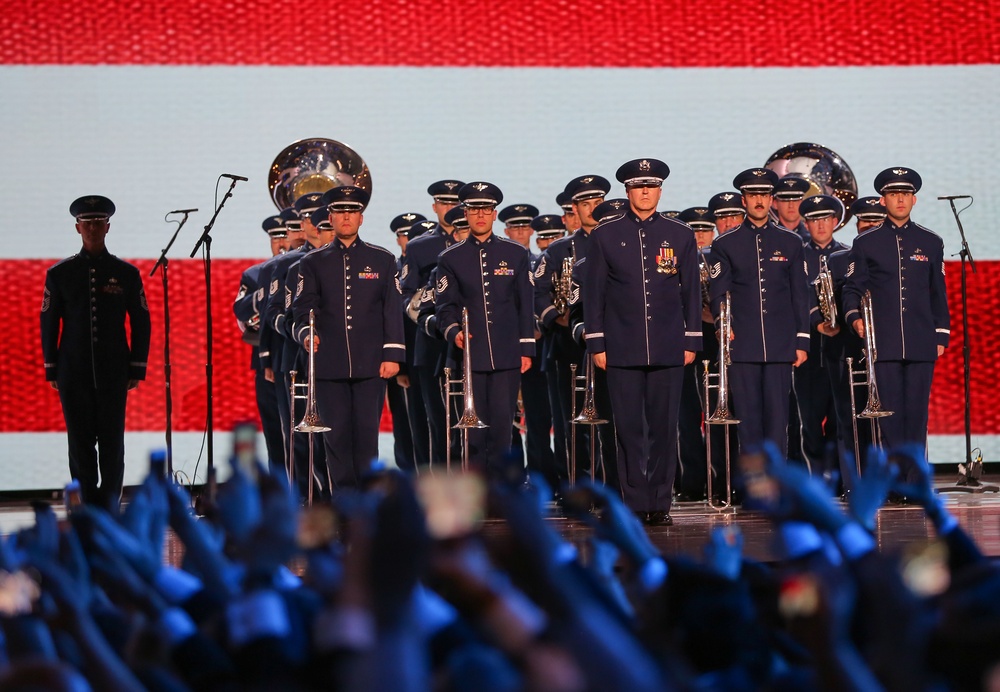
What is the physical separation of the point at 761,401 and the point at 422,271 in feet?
7.41

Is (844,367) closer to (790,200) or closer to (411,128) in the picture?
(790,200)

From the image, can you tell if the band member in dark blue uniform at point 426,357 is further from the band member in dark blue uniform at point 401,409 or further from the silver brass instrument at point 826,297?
the silver brass instrument at point 826,297

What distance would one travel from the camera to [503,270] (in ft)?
23.6

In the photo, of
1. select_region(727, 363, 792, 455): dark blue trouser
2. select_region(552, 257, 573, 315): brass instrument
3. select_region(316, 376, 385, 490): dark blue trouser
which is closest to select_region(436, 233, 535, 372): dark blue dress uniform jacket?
select_region(552, 257, 573, 315): brass instrument

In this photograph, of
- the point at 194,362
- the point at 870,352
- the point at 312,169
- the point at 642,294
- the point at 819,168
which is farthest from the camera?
the point at 194,362

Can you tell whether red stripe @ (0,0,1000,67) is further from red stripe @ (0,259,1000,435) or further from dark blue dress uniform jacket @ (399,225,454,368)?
dark blue dress uniform jacket @ (399,225,454,368)

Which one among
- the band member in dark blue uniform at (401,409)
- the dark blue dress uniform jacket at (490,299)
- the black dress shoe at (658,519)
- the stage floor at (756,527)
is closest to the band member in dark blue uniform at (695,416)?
the stage floor at (756,527)

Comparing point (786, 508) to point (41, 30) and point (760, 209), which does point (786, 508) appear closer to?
point (760, 209)

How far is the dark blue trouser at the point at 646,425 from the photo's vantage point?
631 centimetres

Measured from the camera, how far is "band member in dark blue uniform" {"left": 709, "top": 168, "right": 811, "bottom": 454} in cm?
711

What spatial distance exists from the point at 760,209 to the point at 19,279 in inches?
206

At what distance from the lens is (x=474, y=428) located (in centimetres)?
700

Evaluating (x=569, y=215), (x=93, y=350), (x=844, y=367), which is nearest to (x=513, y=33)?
(x=569, y=215)

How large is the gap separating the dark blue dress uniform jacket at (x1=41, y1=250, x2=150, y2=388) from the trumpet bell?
Result: 7.32ft
